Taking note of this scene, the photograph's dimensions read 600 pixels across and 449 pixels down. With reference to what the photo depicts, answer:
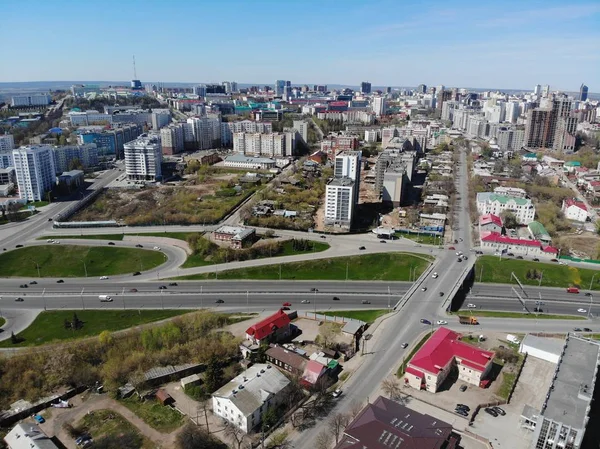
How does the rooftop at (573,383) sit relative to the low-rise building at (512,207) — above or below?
below

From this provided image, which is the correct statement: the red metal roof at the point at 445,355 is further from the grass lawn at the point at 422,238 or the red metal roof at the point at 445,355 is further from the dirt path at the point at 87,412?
the grass lawn at the point at 422,238

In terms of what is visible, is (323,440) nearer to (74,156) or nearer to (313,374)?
(313,374)

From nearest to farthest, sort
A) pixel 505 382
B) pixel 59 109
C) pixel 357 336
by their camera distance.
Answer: pixel 505 382, pixel 357 336, pixel 59 109

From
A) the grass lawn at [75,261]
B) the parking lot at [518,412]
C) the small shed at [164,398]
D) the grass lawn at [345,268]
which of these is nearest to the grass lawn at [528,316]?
the parking lot at [518,412]

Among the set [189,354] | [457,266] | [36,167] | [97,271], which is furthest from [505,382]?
[36,167]

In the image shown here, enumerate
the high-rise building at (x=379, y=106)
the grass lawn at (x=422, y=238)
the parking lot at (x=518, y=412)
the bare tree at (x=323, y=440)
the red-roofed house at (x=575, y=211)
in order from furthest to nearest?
the high-rise building at (x=379, y=106) < the red-roofed house at (x=575, y=211) < the grass lawn at (x=422, y=238) < the parking lot at (x=518, y=412) < the bare tree at (x=323, y=440)

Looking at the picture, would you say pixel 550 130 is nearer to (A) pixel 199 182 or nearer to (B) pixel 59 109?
(A) pixel 199 182
